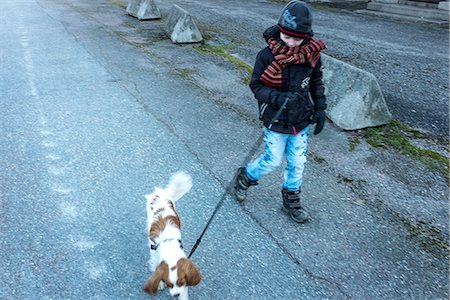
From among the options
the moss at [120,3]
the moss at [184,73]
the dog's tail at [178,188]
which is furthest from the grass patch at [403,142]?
the moss at [120,3]

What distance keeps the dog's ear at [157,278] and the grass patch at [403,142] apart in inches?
138

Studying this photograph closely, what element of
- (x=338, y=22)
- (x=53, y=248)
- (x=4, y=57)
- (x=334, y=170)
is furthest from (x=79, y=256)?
(x=338, y=22)

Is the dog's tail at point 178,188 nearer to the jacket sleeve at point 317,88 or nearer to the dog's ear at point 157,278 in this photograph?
the dog's ear at point 157,278

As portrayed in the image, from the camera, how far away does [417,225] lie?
3691 mm

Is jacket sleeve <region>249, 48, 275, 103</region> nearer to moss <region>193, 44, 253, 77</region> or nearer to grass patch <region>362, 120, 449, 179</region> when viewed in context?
grass patch <region>362, 120, 449, 179</region>

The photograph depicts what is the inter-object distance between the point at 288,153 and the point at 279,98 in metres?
0.60

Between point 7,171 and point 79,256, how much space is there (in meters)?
1.67

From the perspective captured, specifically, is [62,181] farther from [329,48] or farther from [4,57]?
[329,48]

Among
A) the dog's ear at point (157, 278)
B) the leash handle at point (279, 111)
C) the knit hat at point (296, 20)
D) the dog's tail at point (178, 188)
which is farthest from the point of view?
the dog's tail at point (178, 188)

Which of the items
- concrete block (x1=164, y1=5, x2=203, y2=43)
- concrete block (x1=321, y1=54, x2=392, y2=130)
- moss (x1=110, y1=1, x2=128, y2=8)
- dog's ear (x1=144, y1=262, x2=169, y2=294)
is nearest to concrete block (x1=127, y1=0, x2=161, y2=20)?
moss (x1=110, y1=1, x2=128, y2=8)

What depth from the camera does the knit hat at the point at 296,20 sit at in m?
2.95

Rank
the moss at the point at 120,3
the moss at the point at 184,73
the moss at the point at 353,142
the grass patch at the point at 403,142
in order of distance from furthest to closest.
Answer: the moss at the point at 120,3 → the moss at the point at 184,73 → the moss at the point at 353,142 → the grass patch at the point at 403,142

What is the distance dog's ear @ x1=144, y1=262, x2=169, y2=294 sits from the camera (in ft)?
7.63

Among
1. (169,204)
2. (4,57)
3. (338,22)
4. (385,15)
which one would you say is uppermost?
(385,15)
